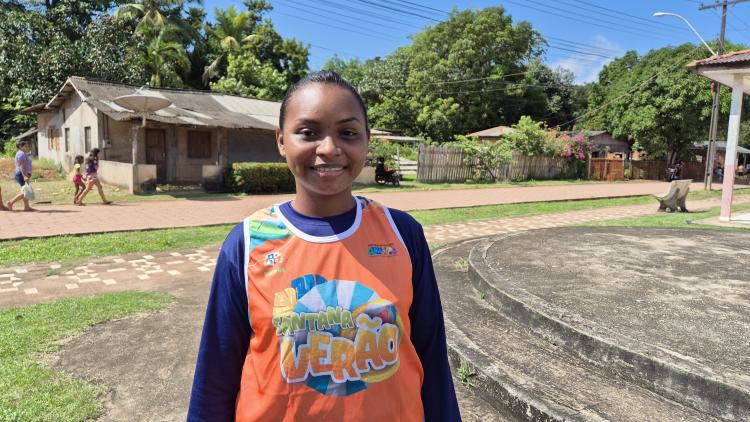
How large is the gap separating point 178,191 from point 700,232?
542 inches

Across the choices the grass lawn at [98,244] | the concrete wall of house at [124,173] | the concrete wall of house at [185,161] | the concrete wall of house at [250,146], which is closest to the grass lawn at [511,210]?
the grass lawn at [98,244]

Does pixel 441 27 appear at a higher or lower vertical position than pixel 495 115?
higher

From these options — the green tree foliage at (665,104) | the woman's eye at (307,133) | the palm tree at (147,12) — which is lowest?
the woman's eye at (307,133)

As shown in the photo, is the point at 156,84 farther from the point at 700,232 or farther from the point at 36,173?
the point at 700,232

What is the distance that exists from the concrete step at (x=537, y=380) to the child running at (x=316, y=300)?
1610mm

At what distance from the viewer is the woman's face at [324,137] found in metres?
1.40

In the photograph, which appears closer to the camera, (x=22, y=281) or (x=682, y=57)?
(x=22, y=281)

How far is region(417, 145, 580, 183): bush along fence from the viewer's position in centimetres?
2239

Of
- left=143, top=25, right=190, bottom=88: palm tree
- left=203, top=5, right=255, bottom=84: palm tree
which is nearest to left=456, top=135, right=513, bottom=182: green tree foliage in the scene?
left=143, top=25, right=190, bottom=88: palm tree

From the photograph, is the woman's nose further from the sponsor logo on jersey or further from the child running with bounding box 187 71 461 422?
the sponsor logo on jersey

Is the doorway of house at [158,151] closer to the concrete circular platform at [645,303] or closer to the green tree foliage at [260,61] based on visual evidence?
the green tree foliage at [260,61]

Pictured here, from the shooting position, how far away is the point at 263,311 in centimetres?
135

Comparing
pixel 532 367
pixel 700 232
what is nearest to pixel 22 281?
pixel 532 367

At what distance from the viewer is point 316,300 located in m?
1.34
